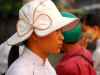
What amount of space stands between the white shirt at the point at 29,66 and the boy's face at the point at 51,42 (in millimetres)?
122

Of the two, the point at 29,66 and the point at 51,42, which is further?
the point at 51,42

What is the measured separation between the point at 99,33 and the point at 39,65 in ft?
22.3

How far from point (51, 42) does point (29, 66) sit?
0.33 metres

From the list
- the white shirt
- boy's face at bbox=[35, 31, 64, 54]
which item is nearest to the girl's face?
boy's face at bbox=[35, 31, 64, 54]

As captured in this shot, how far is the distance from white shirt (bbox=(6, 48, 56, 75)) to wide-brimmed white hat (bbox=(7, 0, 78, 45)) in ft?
0.56

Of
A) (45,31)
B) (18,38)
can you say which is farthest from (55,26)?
(18,38)

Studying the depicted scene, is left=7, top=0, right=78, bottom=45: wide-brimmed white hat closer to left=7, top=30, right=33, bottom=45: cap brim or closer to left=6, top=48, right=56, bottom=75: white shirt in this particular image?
left=7, top=30, right=33, bottom=45: cap brim

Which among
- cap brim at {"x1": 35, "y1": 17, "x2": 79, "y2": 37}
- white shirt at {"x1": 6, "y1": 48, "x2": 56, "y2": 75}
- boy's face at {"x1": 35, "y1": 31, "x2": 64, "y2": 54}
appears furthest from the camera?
boy's face at {"x1": 35, "y1": 31, "x2": 64, "y2": 54}

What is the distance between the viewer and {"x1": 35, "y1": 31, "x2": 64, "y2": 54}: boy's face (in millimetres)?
5145

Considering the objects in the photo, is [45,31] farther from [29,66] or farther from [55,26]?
[29,66]

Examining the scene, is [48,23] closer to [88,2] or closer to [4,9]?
[4,9]

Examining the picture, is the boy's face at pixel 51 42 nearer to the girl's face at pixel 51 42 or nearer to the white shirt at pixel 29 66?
the girl's face at pixel 51 42

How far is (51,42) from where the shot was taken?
517cm

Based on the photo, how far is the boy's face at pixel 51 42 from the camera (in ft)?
16.9
